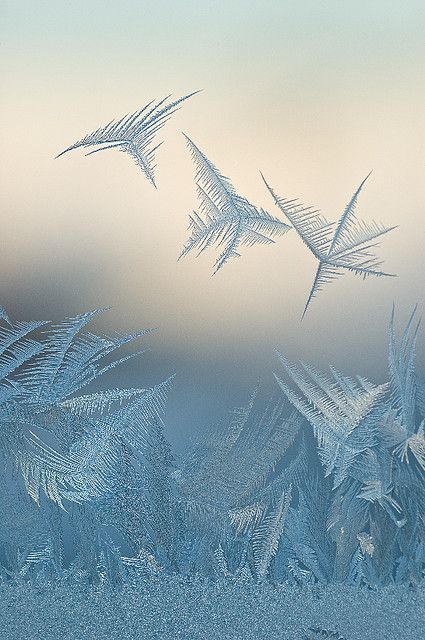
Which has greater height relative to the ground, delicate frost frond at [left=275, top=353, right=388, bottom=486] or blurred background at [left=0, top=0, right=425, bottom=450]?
blurred background at [left=0, top=0, right=425, bottom=450]

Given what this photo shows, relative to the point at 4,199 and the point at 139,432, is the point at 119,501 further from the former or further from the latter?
the point at 4,199

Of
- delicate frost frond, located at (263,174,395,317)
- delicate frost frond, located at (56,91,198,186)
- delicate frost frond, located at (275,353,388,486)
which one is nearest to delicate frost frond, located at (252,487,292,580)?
delicate frost frond, located at (275,353,388,486)

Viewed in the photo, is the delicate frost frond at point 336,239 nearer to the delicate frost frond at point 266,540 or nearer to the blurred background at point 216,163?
the blurred background at point 216,163

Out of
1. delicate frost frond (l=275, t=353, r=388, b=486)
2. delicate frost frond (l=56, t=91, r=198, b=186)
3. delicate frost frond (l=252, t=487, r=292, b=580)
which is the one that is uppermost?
delicate frost frond (l=56, t=91, r=198, b=186)

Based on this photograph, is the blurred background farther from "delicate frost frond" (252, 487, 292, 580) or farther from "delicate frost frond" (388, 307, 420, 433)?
"delicate frost frond" (252, 487, 292, 580)

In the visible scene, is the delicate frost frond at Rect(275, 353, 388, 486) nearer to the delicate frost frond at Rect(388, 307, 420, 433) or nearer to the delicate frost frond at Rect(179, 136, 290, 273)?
the delicate frost frond at Rect(388, 307, 420, 433)

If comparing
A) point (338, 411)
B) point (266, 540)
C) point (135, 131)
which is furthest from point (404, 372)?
point (135, 131)

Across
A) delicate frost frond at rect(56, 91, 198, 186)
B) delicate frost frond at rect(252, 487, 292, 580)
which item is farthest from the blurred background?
delicate frost frond at rect(252, 487, 292, 580)

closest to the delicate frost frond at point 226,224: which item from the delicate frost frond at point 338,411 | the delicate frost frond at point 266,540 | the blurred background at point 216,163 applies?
the blurred background at point 216,163
